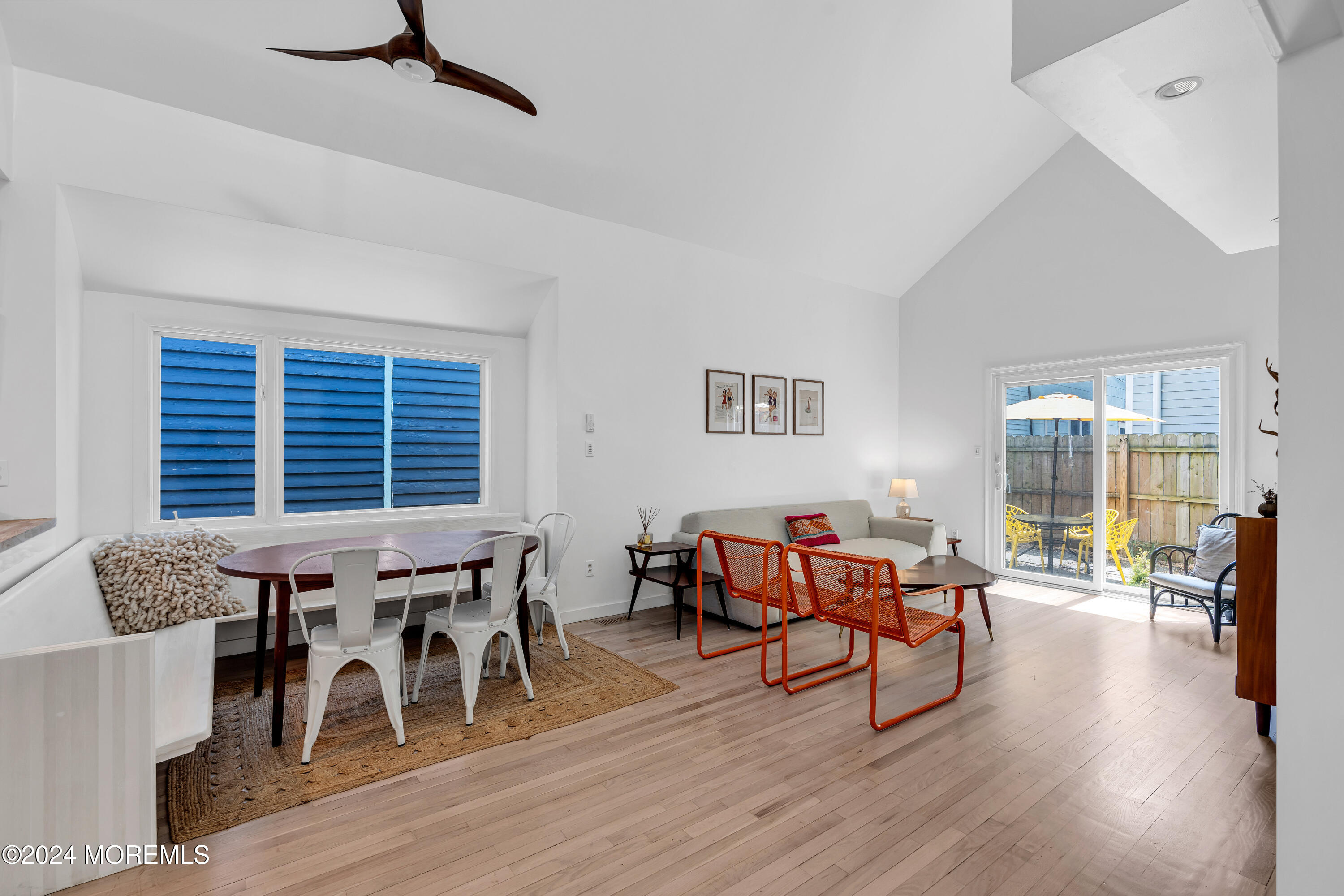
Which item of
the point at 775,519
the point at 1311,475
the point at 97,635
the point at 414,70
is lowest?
the point at 97,635

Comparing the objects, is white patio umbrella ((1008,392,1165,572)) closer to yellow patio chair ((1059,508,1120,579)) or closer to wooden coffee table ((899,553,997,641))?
yellow patio chair ((1059,508,1120,579))

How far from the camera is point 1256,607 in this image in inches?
103

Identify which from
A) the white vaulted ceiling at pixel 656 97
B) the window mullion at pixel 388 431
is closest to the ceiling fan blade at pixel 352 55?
the white vaulted ceiling at pixel 656 97

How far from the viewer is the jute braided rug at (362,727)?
2275 mm

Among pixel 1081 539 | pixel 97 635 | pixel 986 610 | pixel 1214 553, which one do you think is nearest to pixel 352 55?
pixel 97 635

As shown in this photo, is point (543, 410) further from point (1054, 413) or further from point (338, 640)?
point (1054, 413)

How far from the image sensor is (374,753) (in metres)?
2.60

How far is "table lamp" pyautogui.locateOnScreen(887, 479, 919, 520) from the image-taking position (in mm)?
6355

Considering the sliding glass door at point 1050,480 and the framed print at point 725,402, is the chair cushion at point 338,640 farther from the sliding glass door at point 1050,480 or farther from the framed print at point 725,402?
the sliding glass door at point 1050,480

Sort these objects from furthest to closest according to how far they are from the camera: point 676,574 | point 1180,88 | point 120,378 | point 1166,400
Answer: point 1166,400, point 676,574, point 120,378, point 1180,88

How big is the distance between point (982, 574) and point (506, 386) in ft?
12.5

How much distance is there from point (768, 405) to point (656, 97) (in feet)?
9.23

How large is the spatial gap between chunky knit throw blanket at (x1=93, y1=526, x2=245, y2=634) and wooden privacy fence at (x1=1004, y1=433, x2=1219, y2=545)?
632cm

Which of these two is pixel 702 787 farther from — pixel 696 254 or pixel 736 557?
pixel 696 254
